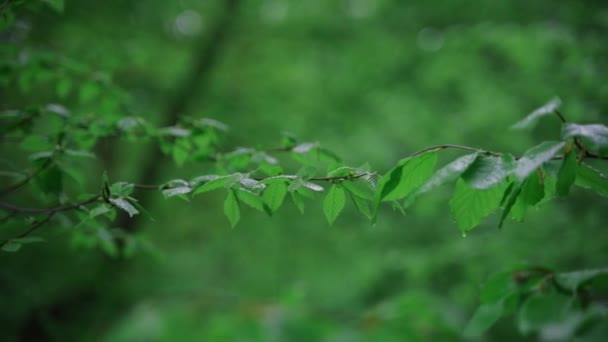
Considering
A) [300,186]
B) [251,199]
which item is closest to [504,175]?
[300,186]

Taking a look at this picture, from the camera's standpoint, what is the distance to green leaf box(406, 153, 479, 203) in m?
0.81

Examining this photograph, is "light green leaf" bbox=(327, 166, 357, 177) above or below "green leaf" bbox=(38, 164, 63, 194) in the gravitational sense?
above

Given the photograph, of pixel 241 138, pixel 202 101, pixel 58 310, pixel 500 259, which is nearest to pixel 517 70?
pixel 500 259

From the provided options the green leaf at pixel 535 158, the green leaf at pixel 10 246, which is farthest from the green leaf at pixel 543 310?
the green leaf at pixel 10 246

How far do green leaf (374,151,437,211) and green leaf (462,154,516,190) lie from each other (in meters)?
0.11

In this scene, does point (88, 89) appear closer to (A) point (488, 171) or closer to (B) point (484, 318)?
(A) point (488, 171)

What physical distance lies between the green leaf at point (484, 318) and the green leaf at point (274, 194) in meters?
0.77

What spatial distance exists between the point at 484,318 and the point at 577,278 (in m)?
0.30

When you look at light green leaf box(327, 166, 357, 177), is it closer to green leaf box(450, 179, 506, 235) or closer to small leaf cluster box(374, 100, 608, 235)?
small leaf cluster box(374, 100, 608, 235)

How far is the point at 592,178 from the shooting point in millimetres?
915

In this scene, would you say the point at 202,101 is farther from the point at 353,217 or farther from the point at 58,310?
the point at 58,310

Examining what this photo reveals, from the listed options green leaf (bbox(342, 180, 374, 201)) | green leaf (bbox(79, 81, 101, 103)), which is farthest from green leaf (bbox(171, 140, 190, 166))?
green leaf (bbox(342, 180, 374, 201))

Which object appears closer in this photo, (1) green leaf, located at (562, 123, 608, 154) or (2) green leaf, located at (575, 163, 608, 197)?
(1) green leaf, located at (562, 123, 608, 154)

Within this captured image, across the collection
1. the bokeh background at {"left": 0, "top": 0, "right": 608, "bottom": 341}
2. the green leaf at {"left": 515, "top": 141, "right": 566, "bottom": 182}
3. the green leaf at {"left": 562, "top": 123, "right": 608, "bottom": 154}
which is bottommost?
the bokeh background at {"left": 0, "top": 0, "right": 608, "bottom": 341}
